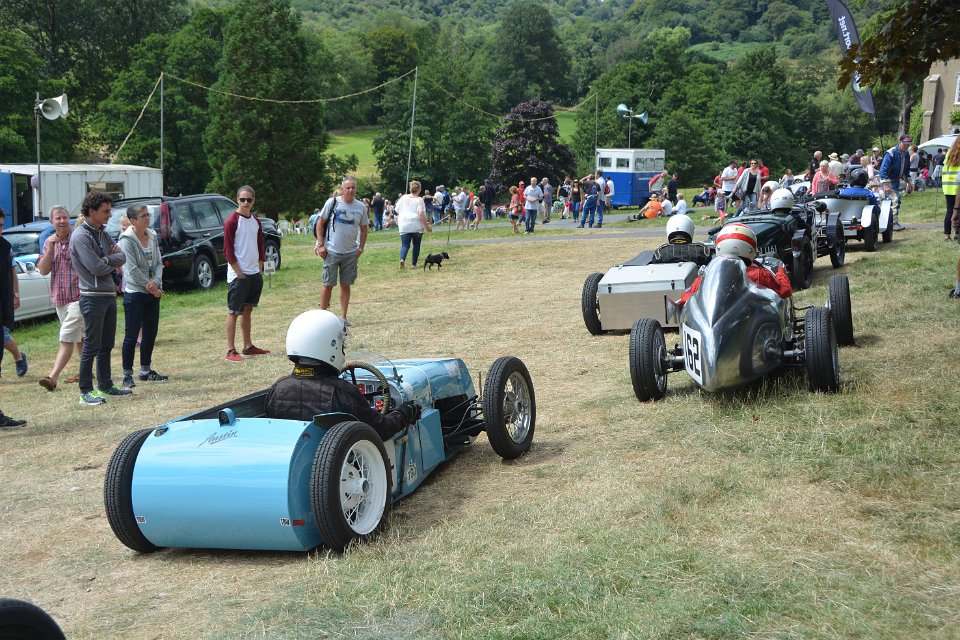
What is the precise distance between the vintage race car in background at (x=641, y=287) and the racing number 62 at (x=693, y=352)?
3579 mm

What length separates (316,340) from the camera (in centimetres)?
600

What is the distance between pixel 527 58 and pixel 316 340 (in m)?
135

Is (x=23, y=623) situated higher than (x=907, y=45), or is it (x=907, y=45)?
(x=907, y=45)

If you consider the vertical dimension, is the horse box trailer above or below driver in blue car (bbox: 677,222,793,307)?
above

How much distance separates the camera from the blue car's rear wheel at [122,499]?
560 centimetres

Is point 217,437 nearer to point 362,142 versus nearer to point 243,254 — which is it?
point 243,254

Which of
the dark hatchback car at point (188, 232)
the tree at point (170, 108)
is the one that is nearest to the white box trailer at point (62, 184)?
the dark hatchback car at point (188, 232)

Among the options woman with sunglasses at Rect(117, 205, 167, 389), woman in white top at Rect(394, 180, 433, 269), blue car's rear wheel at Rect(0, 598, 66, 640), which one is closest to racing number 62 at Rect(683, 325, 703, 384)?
blue car's rear wheel at Rect(0, 598, 66, 640)

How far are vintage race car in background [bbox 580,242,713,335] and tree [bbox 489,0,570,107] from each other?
124m

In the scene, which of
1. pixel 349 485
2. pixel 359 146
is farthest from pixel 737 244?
pixel 359 146

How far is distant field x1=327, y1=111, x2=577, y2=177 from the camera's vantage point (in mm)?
95669

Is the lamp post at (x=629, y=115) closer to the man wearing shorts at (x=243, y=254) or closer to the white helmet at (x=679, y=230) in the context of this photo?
the white helmet at (x=679, y=230)

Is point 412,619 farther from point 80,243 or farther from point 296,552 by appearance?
point 80,243

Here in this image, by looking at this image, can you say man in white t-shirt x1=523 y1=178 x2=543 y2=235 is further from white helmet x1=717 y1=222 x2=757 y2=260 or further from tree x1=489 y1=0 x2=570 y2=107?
tree x1=489 y1=0 x2=570 y2=107
